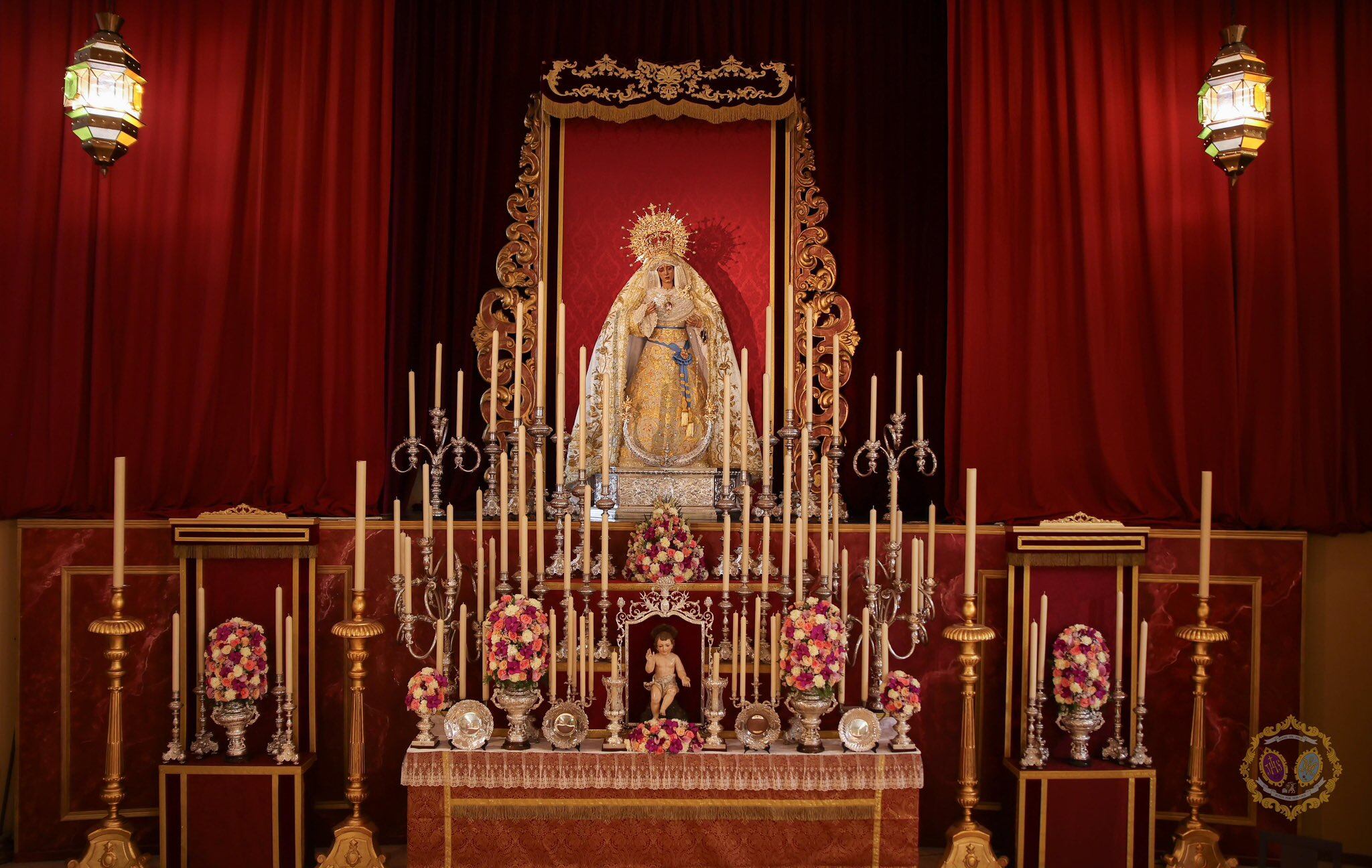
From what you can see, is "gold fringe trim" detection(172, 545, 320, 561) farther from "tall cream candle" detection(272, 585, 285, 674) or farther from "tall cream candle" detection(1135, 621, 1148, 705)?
"tall cream candle" detection(1135, 621, 1148, 705)

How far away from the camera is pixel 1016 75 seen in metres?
4.72

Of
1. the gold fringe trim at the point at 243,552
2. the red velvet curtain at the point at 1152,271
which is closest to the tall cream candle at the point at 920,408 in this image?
the red velvet curtain at the point at 1152,271

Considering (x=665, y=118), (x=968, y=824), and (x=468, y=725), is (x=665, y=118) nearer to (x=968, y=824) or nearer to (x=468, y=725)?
(x=468, y=725)

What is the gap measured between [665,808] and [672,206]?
113 inches

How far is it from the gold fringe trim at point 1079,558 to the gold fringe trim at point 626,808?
1329mm

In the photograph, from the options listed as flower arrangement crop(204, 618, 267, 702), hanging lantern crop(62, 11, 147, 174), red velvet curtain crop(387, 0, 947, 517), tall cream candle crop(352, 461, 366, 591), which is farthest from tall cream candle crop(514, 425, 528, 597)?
hanging lantern crop(62, 11, 147, 174)

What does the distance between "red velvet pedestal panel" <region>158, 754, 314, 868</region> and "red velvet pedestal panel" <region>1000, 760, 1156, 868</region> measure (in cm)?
295

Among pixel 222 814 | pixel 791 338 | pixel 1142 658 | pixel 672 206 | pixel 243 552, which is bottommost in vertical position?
pixel 222 814

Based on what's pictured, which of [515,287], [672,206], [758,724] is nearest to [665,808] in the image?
[758,724]

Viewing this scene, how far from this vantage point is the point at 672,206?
5207 mm

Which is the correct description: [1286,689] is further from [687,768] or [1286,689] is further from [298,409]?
[298,409]

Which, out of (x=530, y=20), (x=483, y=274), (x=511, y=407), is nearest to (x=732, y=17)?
(x=530, y=20)

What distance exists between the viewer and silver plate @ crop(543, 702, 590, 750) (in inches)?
152

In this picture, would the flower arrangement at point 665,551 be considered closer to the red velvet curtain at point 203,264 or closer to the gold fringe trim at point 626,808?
the gold fringe trim at point 626,808
